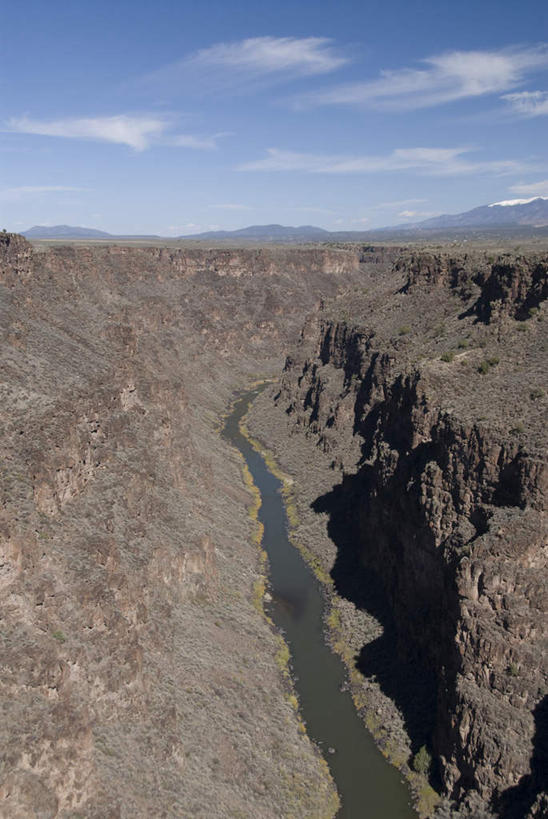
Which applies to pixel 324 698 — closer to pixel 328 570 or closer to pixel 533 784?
pixel 533 784

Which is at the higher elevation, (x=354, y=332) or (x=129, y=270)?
(x=129, y=270)

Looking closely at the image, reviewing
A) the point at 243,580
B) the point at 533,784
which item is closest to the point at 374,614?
the point at 243,580

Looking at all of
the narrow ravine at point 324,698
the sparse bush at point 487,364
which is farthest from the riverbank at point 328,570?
the sparse bush at point 487,364

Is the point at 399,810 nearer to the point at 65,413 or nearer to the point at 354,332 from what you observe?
the point at 65,413

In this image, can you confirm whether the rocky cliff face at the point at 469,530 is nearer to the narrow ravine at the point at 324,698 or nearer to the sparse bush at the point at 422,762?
the sparse bush at the point at 422,762

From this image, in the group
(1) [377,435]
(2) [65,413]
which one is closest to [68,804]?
(2) [65,413]
